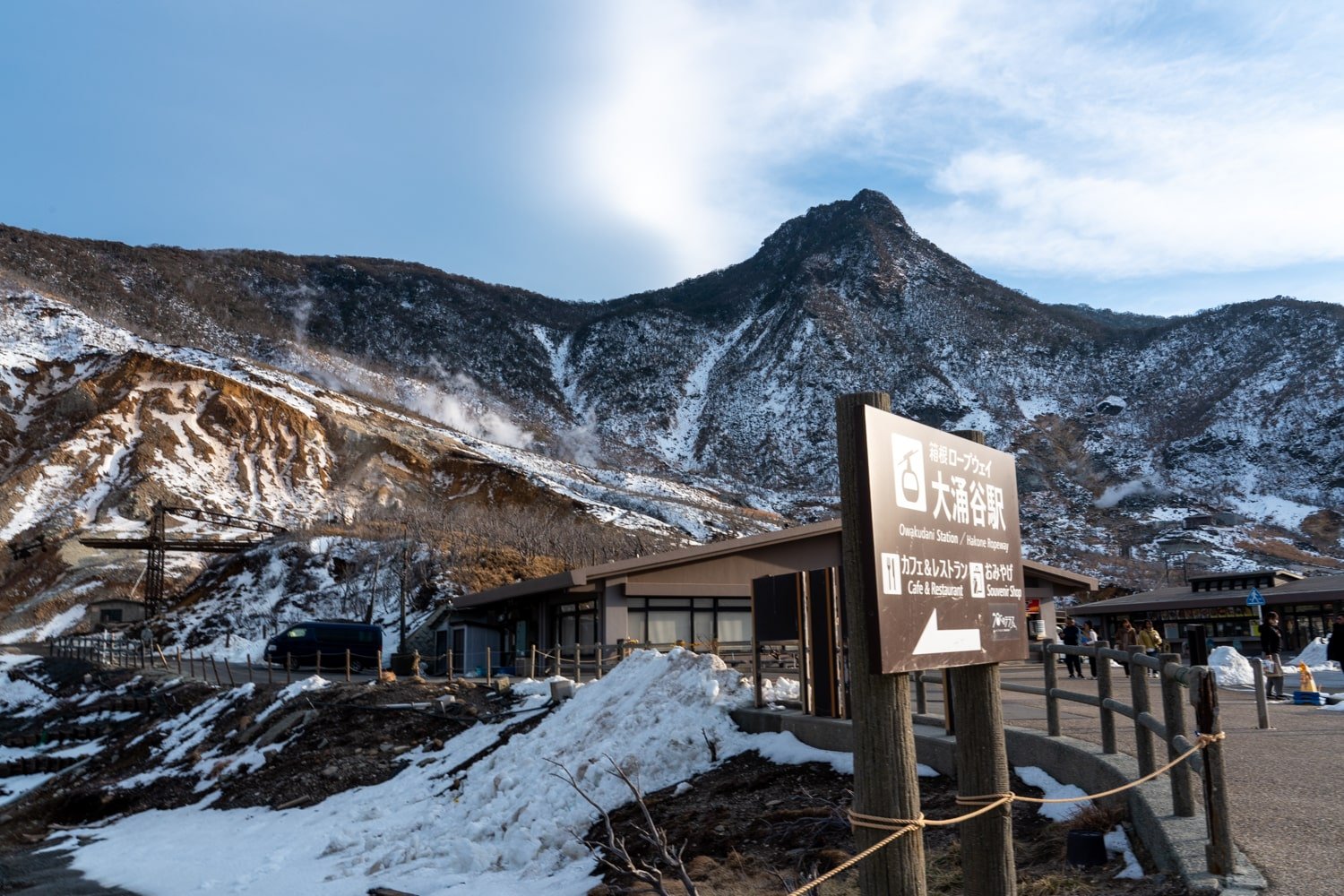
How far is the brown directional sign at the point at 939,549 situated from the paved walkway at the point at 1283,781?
1.88 metres

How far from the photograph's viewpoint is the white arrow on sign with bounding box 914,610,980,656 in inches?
172

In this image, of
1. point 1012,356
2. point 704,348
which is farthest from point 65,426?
point 1012,356

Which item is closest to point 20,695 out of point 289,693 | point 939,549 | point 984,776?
point 289,693

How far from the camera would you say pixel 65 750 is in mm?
29109

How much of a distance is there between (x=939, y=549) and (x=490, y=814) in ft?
31.7

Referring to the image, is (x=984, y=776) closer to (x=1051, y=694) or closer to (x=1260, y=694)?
(x=1051, y=694)

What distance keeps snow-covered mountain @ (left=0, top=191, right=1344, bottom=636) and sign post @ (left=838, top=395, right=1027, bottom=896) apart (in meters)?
83.7

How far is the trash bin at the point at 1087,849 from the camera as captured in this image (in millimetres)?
6352

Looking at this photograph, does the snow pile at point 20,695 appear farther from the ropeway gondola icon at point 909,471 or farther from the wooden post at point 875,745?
the ropeway gondola icon at point 909,471

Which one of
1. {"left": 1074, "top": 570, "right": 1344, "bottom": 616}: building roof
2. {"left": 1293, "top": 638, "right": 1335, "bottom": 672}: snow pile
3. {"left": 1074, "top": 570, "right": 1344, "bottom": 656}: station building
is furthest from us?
{"left": 1074, "top": 570, "right": 1344, "bottom": 656}: station building

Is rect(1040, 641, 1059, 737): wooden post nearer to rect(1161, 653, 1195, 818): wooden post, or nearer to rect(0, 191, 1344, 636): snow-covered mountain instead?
rect(1161, 653, 1195, 818): wooden post

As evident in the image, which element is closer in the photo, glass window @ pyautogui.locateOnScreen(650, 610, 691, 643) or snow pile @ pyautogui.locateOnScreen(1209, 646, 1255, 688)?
snow pile @ pyautogui.locateOnScreen(1209, 646, 1255, 688)

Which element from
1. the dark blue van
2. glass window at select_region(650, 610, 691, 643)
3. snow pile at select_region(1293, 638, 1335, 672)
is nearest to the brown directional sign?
glass window at select_region(650, 610, 691, 643)

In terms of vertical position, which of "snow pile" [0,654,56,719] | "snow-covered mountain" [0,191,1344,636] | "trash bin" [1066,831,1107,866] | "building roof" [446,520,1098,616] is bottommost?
"snow pile" [0,654,56,719]
